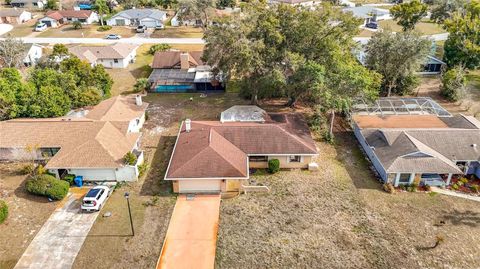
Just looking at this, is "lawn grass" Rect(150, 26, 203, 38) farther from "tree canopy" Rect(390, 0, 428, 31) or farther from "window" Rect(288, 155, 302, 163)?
"window" Rect(288, 155, 302, 163)

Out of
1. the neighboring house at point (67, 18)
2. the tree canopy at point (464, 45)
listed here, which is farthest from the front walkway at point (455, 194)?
the neighboring house at point (67, 18)

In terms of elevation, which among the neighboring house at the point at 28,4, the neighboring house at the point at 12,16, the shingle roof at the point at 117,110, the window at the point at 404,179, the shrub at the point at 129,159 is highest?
the neighboring house at the point at 28,4

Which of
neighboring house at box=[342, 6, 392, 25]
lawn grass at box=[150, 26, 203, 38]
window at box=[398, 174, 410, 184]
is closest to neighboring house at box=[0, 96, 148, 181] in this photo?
window at box=[398, 174, 410, 184]

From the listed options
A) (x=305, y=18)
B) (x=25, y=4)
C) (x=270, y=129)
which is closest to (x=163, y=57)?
(x=305, y=18)

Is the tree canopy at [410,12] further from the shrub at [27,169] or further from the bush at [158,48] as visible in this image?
the shrub at [27,169]

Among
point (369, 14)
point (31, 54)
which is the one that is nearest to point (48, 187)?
point (31, 54)
